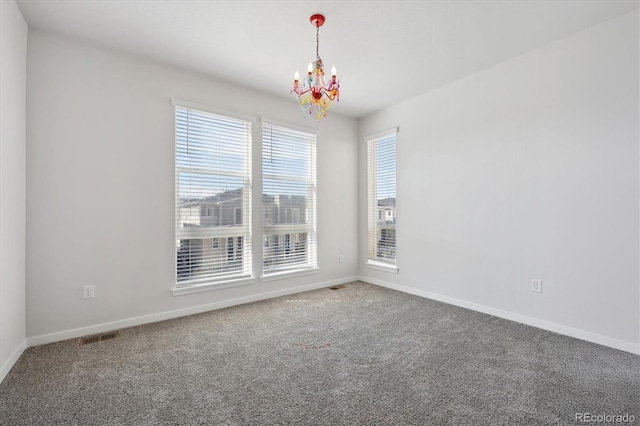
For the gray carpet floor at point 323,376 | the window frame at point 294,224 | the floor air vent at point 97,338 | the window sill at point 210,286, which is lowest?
the gray carpet floor at point 323,376

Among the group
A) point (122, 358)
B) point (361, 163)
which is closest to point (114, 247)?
point (122, 358)

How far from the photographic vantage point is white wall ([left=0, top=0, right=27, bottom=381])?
2199 millimetres

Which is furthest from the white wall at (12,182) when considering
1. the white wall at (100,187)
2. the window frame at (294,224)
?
the window frame at (294,224)

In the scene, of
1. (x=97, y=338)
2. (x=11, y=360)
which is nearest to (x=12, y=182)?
(x=11, y=360)

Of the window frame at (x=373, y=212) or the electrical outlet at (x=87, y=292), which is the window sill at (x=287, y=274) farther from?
the electrical outlet at (x=87, y=292)

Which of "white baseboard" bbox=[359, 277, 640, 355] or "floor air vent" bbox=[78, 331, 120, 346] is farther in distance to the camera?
"floor air vent" bbox=[78, 331, 120, 346]

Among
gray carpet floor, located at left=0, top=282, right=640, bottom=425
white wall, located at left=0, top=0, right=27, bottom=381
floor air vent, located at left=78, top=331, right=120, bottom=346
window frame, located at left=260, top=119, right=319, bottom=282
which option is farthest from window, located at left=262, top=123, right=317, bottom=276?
white wall, located at left=0, top=0, right=27, bottom=381

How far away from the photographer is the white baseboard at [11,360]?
7.06ft

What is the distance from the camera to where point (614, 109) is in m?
2.66

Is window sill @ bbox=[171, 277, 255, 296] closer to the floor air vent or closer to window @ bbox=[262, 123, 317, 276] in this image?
window @ bbox=[262, 123, 317, 276]

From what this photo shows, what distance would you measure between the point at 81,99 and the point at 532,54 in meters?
4.48

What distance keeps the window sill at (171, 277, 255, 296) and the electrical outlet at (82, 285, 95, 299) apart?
72 centimetres

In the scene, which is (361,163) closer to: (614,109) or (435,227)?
(435,227)

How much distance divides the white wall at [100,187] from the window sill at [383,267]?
90.7 inches
